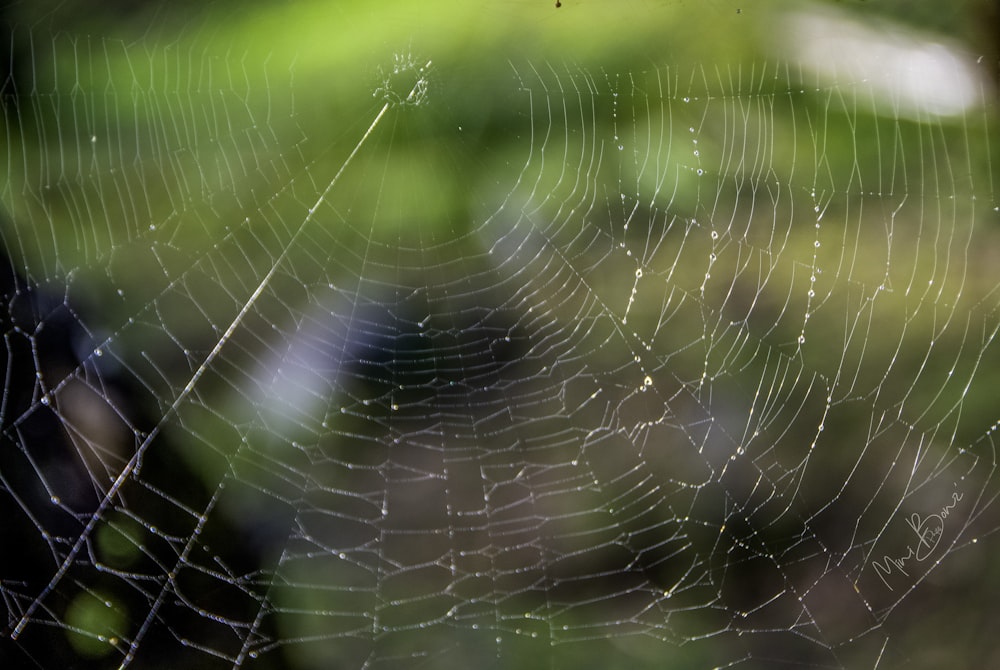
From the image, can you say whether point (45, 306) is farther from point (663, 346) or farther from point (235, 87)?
point (663, 346)
